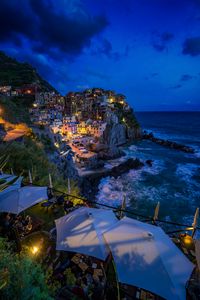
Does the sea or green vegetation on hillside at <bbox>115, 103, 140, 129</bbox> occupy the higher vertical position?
green vegetation on hillside at <bbox>115, 103, 140, 129</bbox>

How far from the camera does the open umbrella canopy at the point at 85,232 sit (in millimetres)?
4770

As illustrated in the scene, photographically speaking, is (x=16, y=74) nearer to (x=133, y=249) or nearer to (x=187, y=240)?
(x=187, y=240)

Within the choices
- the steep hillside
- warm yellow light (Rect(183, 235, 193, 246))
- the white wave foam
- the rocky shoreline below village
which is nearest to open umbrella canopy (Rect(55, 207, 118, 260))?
warm yellow light (Rect(183, 235, 193, 246))

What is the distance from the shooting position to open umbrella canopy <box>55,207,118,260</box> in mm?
4770

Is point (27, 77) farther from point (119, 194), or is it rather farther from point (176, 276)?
point (176, 276)

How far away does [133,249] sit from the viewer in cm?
439

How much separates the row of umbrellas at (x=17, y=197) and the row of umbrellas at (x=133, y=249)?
1.93 metres

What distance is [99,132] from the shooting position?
4928 cm

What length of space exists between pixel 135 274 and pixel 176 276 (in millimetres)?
902

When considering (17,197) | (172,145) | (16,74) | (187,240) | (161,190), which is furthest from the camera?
(16,74)

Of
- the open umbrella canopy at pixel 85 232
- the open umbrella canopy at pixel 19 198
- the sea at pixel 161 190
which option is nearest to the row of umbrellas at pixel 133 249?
the open umbrella canopy at pixel 85 232

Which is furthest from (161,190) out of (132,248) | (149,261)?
(149,261)

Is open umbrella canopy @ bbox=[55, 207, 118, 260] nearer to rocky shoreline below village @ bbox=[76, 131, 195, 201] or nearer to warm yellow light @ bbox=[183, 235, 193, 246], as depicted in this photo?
warm yellow light @ bbox=[183, 235, 193, 246]

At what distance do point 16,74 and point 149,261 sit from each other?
95.0 m
